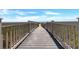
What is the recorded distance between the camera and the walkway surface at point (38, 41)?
2760 millimetres

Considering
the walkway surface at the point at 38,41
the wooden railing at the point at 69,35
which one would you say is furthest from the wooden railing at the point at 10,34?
the wooden railing at the point at 69,35

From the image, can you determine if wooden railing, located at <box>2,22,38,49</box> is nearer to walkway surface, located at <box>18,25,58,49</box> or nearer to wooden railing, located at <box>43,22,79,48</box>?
walkway surface, located at <box>18,25,58,49</box>

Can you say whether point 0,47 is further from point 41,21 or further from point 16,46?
point 41,21

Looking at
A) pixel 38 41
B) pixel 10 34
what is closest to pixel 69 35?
pixel 38 41

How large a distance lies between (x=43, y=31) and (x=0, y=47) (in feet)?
2.80

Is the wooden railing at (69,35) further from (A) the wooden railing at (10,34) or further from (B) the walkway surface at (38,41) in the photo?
(A) the wooden railing at (10,34)

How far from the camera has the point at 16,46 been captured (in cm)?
275

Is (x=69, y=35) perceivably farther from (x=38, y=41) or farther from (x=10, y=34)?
(x=10, y=34)

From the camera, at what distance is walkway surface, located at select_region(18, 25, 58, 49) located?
2760 mm

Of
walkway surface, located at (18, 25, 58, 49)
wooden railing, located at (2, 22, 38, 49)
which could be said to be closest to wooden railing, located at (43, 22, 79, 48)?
walkway surface, located at (18, 25, 58, 49)

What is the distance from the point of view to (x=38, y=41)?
2.88 meters
